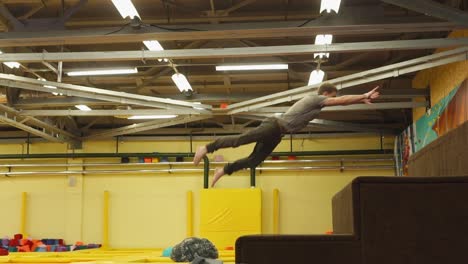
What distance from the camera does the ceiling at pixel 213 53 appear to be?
634 cm

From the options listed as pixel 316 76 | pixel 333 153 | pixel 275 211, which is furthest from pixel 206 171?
pixel 316 76

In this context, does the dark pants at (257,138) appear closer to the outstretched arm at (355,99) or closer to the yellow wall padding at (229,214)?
the outstretched arm at (355,99)

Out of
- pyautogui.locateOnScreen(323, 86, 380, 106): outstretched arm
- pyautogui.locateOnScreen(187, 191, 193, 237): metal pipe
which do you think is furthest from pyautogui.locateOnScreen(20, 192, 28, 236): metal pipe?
pyautogui.locateOnScreen(323, 86, 380, 106): outstretched arm

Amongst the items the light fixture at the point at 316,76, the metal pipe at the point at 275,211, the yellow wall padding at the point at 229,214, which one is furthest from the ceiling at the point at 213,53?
the yellow wall padding at the point at 229,214

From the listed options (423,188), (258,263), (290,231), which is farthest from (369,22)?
(290,231)

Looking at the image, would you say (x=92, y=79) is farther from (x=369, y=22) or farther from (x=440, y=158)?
(x=440, y=158)

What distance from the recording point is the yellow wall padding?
12.0 m

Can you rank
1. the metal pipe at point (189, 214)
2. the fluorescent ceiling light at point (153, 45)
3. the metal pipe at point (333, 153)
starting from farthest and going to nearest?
the metal pipe at point (189, 214) < the metal pipe at point (333, 153) < the fluorescent ceiling light at point (153, 45)

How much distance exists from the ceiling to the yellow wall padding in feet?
6.12

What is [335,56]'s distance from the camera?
9.51 m

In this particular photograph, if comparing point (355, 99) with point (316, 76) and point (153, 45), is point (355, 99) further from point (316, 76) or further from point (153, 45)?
point (316, 76)

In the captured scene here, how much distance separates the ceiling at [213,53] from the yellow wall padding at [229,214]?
1865mm

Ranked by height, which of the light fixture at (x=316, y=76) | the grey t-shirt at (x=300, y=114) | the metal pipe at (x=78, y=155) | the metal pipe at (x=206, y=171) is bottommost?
the metal pipe at (x=206, y=171)

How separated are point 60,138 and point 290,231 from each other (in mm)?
5773
